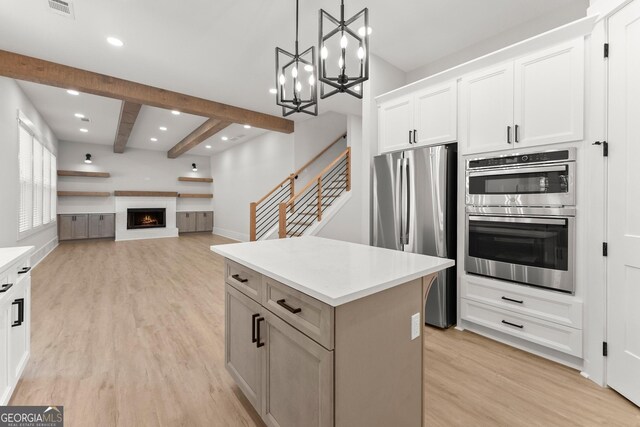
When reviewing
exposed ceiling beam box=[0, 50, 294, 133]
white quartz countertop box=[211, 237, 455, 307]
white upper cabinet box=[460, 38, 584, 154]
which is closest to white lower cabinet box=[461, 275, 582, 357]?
white upper cabinet box=[460, 38, 584, 154]

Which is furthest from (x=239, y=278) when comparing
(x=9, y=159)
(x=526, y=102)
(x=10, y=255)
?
(x=9, y=159)

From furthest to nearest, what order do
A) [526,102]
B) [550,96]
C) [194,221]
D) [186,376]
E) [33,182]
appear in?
[194,221], [33,182], [526,102], [550,96], [186,376]

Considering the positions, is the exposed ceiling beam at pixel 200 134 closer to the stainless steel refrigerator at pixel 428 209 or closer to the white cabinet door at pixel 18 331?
the stainless steel refrigerator at pixel 428 209

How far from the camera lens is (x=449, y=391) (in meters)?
1.86

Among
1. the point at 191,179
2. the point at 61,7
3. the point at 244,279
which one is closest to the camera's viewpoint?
the point at 244,279

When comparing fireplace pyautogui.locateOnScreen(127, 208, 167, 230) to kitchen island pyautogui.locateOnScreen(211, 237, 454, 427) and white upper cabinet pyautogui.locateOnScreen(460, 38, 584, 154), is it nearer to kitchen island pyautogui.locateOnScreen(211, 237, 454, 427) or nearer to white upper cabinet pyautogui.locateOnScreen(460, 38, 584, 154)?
kitchen island pyautogui.locateOnScreen(211, 237, 454, 427)

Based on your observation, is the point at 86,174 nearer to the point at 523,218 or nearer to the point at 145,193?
the point at 145,193

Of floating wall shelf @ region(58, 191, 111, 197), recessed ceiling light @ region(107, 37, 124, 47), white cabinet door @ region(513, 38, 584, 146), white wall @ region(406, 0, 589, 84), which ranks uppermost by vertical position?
recessed ceiling light @ region(107, 37, 124, 47)

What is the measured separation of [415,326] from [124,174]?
439 inches

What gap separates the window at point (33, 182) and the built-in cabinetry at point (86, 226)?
1.38 metres

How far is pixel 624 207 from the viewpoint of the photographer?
179cm

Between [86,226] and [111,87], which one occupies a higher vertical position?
[111,87]

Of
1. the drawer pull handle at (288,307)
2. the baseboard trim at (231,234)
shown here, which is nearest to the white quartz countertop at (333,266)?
the drawer pull handle at (288,307)

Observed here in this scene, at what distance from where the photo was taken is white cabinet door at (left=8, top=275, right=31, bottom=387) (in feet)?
5.48
